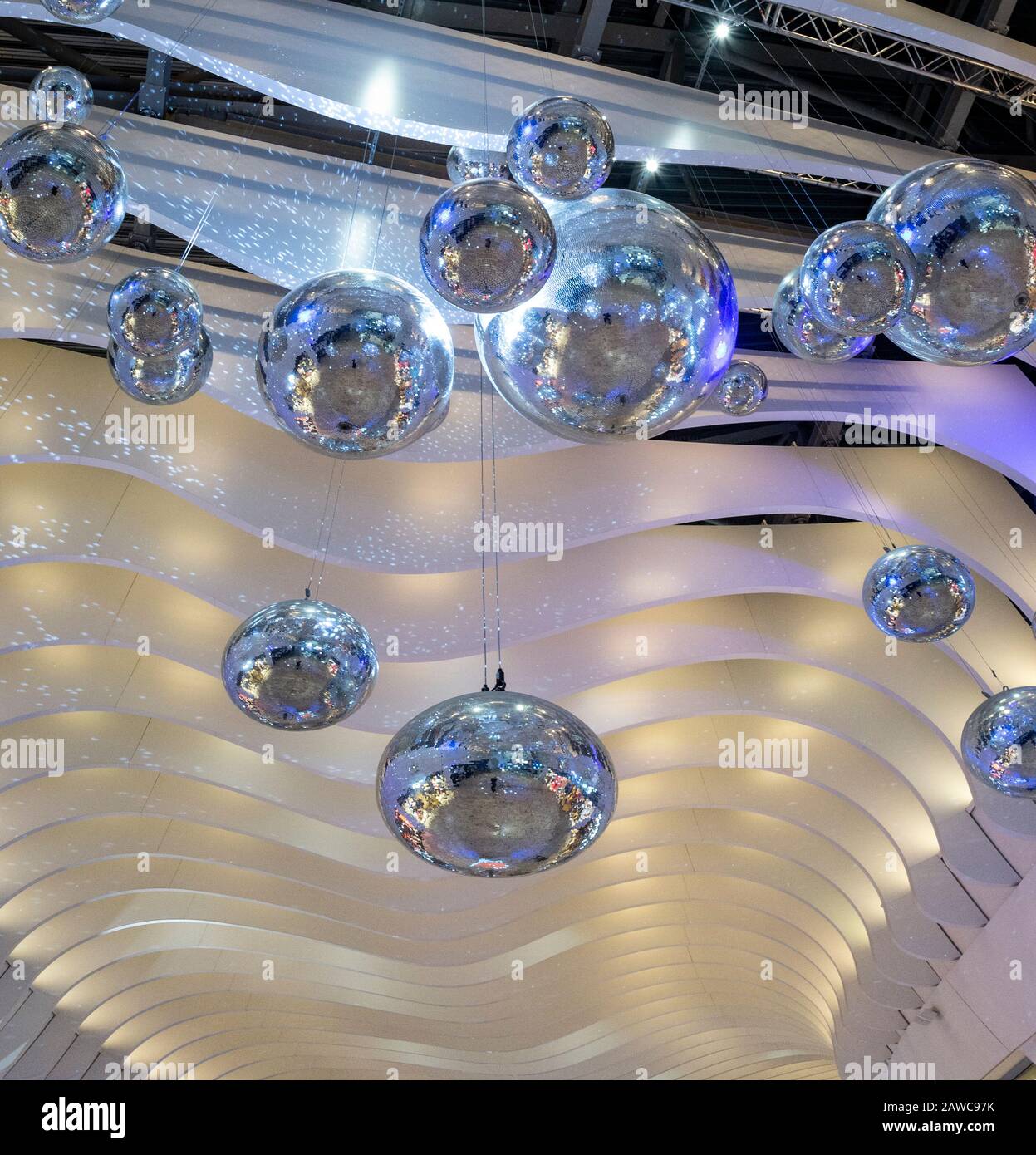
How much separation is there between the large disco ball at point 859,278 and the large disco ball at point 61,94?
4345mm

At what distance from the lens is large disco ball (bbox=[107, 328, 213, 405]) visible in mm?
5367

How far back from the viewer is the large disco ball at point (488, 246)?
331 cm

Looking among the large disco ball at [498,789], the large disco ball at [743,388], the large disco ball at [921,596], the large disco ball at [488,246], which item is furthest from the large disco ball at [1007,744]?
the large disco ball at [488,246]

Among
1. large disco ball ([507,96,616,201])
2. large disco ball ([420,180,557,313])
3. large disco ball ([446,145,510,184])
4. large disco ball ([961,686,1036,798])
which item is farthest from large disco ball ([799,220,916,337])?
large disco ball ([961,686,1036,798])

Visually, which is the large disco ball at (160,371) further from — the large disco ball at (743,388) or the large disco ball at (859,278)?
the large disco ball at (743,388)

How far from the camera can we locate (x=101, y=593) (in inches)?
539

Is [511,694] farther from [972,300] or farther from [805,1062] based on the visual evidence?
[805,1062]

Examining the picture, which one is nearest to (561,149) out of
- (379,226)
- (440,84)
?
(440,84)

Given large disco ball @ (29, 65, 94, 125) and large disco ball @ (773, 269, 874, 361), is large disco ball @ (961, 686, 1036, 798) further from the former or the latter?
large disco ball @ (29, 65, 94, 125)

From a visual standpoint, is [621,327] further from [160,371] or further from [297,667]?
[160,371]

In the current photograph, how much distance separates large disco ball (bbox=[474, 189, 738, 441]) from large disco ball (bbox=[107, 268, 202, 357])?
2.60 m
